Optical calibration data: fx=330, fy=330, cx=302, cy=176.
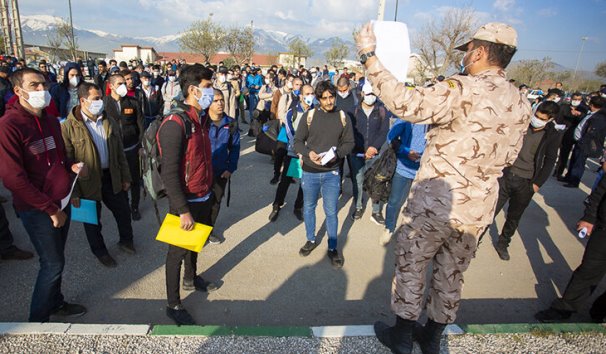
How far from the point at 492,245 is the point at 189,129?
4649 millimetres

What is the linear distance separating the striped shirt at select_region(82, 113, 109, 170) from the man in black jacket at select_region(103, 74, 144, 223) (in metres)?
1.03

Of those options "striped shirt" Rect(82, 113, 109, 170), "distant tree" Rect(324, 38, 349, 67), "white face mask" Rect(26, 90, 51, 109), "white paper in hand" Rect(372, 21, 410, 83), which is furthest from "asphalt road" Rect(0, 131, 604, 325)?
"distant tree" Rect(324, 38, 349, 67)

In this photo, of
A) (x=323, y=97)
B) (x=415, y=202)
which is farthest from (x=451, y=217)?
(x=323, y=97)

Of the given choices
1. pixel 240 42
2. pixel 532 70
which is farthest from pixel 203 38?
pixel 532 70

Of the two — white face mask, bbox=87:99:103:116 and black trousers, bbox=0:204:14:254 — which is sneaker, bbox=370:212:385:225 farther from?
black trousers, bbox=0:204:14:254

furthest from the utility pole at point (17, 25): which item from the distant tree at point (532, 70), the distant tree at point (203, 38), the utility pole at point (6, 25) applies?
the distant tree at point (532, 70)

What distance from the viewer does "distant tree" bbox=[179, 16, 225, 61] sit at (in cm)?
4544

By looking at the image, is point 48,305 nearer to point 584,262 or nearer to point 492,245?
point 584,262

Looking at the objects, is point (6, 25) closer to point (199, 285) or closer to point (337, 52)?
point (199, 285)

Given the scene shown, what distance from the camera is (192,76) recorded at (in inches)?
110

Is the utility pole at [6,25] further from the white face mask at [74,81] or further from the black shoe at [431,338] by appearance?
the black shoe at [431,338]

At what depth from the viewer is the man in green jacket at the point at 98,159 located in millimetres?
3400

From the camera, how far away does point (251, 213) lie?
551cm

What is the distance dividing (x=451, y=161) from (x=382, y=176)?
2.79 metres
